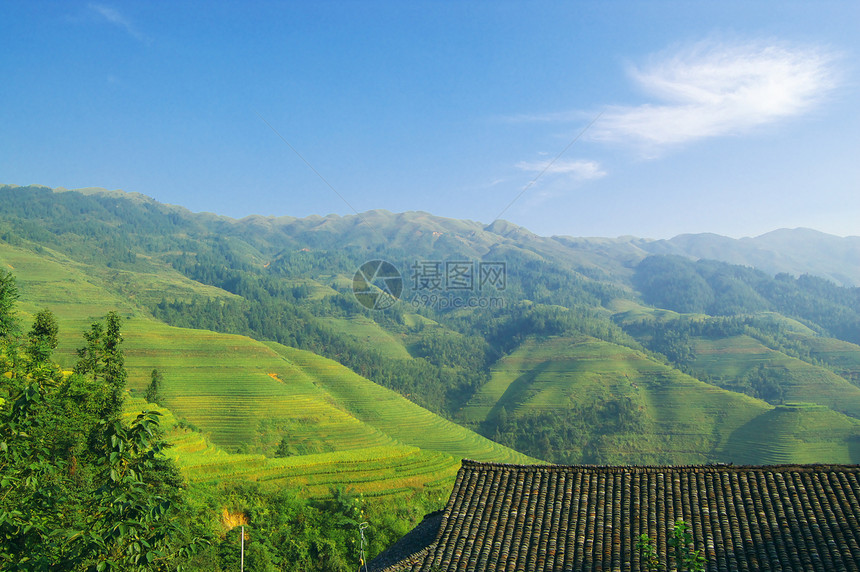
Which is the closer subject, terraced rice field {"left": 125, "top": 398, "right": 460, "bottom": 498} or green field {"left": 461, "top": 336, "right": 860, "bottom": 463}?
terraced rice field {"left": 125, "top": 398, "right": 460, "bottom": 498}

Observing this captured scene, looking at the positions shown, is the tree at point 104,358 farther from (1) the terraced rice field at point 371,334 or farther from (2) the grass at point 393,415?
(1) the terraced rice field at point 371,334

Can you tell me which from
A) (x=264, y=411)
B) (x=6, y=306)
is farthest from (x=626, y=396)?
(x=6, y=306)

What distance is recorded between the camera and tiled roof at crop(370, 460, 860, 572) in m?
12.1

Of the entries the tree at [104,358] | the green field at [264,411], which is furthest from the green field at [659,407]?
the tree at [104,358]

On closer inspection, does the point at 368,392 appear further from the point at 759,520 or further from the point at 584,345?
the point at 759,520

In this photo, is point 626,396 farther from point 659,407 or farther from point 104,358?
point 104,358

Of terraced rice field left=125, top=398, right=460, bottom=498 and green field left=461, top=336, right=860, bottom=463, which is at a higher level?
terraced rice field left=125, top=398, right=460, bottom=498

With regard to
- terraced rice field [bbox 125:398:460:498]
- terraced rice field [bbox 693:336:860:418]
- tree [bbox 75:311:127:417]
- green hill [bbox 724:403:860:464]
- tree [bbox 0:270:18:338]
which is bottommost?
green hill [bbox 724:403:860:464]

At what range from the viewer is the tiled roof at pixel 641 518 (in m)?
12.1

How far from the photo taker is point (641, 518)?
1336cm

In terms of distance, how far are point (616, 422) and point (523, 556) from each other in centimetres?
10873

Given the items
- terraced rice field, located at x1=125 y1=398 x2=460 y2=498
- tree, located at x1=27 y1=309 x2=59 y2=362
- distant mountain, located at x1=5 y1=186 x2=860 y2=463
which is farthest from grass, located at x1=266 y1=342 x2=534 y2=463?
tree, located at x1=27 y1=309 x2=59 y2=362

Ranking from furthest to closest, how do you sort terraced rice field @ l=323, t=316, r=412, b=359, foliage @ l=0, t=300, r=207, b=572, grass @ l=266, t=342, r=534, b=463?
1. terraced rice field @ l=323, t=316, r=412, b=359
2. grass @ l=266, t=342, r=534, b=463
3. foliage @ l=0, t=300, r=207, b=572

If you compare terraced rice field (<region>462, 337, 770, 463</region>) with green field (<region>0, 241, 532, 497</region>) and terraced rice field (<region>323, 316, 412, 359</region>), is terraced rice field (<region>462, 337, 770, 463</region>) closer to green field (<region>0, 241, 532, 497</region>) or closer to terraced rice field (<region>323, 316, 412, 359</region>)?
green field (<region>0, 241, 532, 497</region>)
